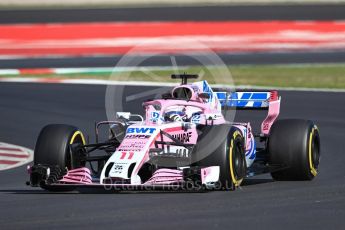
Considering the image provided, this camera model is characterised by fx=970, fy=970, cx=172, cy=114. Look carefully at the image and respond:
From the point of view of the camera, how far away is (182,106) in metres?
12.9

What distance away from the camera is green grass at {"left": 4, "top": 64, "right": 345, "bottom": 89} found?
92.0ft

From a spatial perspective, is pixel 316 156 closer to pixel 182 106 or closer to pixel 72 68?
pixel 182 106

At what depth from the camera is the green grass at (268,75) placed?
92.0 ft

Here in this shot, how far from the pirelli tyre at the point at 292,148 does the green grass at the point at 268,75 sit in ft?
45.3

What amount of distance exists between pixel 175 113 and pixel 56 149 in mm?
1714

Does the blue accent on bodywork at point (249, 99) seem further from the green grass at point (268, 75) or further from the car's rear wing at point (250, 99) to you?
the green grass at point (268, 75)

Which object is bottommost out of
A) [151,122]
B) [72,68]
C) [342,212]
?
[342,212]
